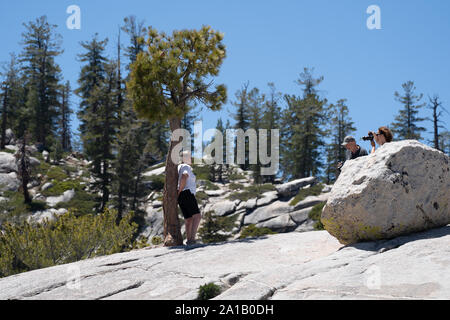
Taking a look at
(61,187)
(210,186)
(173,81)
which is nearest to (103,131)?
(61,187)

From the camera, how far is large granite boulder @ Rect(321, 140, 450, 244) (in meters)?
7.86

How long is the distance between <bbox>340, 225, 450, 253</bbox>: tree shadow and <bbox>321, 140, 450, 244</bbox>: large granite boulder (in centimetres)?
13

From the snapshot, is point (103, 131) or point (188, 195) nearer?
point (188, 195)

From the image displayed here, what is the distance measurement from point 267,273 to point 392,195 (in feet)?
9.84

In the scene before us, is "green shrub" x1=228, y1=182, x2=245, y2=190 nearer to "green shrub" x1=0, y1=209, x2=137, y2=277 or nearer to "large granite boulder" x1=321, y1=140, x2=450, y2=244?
"green shrub" x1=0, y1=209, x2=137, y2=277

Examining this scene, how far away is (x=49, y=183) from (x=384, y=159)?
38.9 metres

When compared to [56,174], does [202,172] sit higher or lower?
lower

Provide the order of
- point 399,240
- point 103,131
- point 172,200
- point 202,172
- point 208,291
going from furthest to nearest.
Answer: point 202,172 → point 103,131 → point 172,200 → point 399,240 → point 208,291

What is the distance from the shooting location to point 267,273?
6844mm

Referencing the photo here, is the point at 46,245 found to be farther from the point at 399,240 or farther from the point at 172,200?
the point at 399,240

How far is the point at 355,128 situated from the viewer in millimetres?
45406

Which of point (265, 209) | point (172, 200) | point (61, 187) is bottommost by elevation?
point (265, 209)

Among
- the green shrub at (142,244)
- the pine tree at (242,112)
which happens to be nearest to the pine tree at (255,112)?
the pine tree at (242,112)

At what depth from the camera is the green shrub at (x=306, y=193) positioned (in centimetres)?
3062
